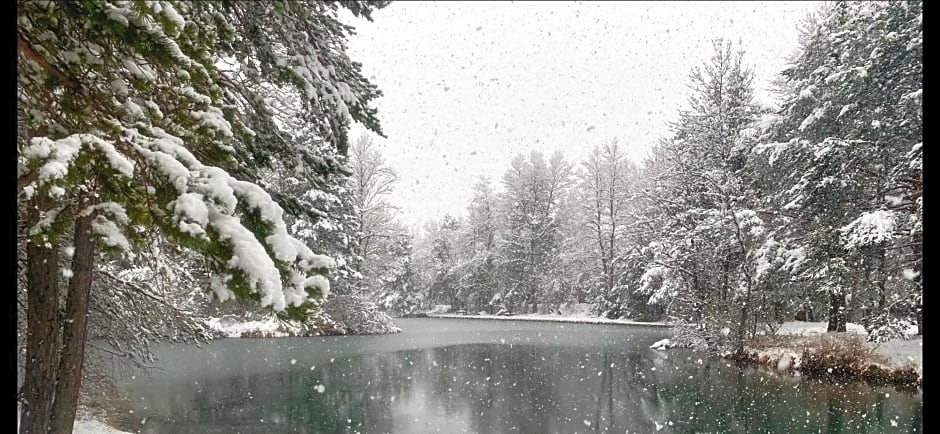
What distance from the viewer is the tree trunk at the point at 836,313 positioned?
49.7 ft

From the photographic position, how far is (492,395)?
1100cm

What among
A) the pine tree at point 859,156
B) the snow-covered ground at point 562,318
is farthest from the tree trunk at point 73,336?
the snow-covered ground at point 562,318

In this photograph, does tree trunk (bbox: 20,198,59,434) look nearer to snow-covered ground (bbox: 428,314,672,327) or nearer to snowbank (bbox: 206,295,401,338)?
snowbank (bbox: 206,295,401,338)

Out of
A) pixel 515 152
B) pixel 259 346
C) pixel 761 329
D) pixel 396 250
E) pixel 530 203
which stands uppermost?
pixel 515 152

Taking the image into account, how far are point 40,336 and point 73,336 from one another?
30 cm

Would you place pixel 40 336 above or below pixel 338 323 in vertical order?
above

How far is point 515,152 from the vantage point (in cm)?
4338

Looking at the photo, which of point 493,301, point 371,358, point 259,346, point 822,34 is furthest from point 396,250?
point 822,34

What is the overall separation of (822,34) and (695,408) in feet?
43.8

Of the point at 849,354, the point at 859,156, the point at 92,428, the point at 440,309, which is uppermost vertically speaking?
the point at 859,156

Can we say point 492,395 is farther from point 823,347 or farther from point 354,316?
point 354,316

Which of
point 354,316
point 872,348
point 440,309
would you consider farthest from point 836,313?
point 440,309

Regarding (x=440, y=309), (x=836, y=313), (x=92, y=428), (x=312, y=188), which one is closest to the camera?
(x=92, y=428)

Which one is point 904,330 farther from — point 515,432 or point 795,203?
point 515,432
